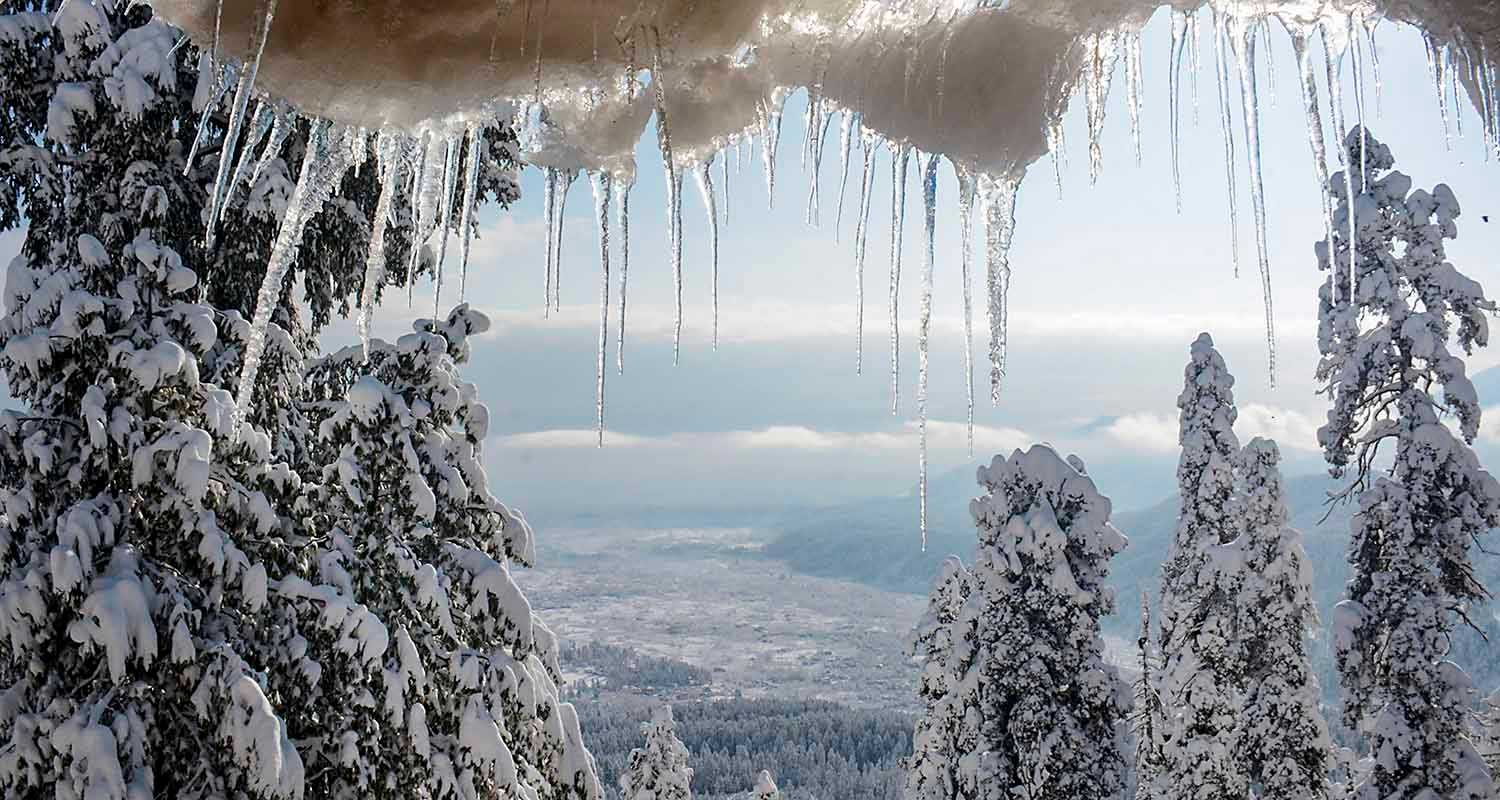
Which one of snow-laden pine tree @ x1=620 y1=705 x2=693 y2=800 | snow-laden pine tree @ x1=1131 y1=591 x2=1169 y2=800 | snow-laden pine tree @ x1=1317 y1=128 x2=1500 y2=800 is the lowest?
snow-laden pine tree @ x1=620 y1=705 x2=693 y2=800

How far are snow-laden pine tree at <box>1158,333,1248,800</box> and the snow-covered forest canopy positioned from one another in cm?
6

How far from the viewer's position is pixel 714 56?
1.59 metres

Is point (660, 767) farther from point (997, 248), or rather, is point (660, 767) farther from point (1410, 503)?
point (997, 248)

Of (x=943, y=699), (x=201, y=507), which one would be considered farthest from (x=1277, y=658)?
(x=201, y=507)

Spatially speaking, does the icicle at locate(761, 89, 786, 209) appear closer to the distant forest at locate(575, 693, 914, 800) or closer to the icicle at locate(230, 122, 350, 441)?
the icicle at locate(230, 122, 350, 441)

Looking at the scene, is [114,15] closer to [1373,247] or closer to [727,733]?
[1373,247]

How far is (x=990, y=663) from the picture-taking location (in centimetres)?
1491

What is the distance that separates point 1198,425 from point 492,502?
11.8m

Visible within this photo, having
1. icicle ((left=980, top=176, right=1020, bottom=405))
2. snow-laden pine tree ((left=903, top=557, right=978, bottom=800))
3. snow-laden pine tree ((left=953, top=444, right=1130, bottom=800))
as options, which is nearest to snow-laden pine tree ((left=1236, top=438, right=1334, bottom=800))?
snow-laden pine tree ((left=953, top=444, right=1130, bottom=800))

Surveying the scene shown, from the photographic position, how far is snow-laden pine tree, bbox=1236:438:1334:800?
14.6 meters

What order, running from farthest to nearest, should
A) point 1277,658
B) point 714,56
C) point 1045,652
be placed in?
point 1277,658 → point 1045,652 → point 714,56

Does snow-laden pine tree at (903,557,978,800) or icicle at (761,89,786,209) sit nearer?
icicle at (761,89,786,209)

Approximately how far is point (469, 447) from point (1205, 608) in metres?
12.2

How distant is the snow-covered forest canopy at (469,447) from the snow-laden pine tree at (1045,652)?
0.06 metres
